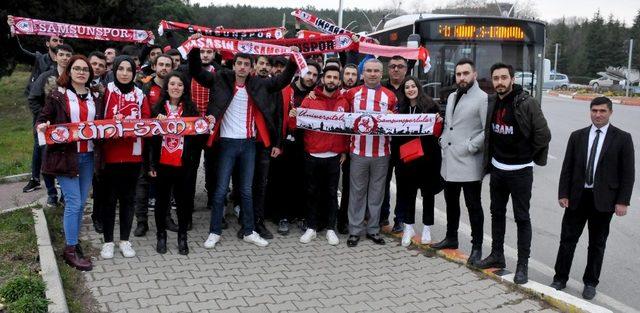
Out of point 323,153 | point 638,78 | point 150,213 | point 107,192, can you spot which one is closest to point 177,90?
point 107,192

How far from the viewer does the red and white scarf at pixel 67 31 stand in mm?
8688

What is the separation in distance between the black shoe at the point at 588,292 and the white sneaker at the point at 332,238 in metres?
2.64

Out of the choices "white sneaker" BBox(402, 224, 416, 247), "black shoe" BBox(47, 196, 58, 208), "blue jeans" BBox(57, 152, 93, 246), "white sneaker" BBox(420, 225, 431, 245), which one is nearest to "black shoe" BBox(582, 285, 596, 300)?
"white sneaker" BBox(420, 225, 431, 245)

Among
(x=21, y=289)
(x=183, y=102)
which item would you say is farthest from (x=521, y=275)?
(x=21, y=289)

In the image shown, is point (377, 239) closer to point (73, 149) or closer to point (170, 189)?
point (170, 189)

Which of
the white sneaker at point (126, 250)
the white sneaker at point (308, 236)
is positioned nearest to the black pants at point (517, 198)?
the white sneaker at point (308, 236)

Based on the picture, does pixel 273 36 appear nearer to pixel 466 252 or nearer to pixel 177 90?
pixel 177 90

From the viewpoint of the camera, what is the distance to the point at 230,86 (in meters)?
6.32

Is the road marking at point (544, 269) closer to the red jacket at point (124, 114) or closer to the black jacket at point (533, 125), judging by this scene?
the black jacket at point (533, 125)

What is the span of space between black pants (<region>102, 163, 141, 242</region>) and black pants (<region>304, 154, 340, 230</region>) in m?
1.95

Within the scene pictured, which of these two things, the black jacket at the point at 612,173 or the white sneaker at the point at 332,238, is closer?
the black jacket at the point at 612,173

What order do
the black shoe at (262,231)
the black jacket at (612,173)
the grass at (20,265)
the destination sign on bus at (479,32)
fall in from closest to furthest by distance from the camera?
the grass at (20,265) < the black jacket at (612,173) < the black shoe at (262,231) < the destination sign on bus at (479,32)

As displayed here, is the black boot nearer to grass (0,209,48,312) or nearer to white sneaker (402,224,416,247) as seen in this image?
grass (0,209,48,312)

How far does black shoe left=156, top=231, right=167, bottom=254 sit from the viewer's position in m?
6.20
